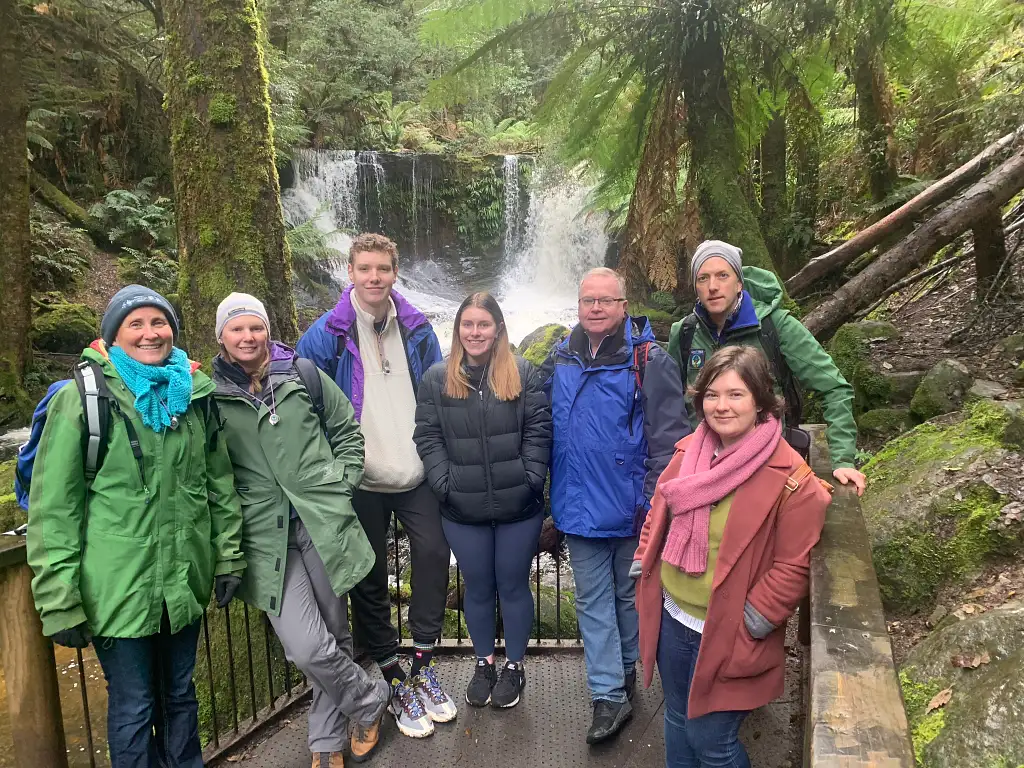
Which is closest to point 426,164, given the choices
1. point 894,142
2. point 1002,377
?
point 894,142

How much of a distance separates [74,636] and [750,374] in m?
2.29

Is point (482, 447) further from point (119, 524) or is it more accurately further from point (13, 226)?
point (13, 226)

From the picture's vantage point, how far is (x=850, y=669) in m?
1.53

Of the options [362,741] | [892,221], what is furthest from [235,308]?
[892,221]

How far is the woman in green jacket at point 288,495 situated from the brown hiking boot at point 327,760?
0.24 m

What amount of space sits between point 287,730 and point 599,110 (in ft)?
14.3

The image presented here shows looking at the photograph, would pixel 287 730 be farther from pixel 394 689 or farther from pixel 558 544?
pixel 558 544

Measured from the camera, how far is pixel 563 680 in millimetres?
3580

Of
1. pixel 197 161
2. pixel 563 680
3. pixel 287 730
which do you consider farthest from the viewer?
pixel 197 161

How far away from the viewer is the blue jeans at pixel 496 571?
10.2 feet

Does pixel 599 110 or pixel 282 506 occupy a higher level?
pixel 599 110

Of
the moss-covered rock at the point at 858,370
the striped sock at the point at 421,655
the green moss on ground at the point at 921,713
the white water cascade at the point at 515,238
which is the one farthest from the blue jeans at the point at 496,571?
the white water cascade at the point at 515,238

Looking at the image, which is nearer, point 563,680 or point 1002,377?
point 563,680

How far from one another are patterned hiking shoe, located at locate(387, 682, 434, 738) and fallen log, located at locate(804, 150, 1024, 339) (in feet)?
11.8
